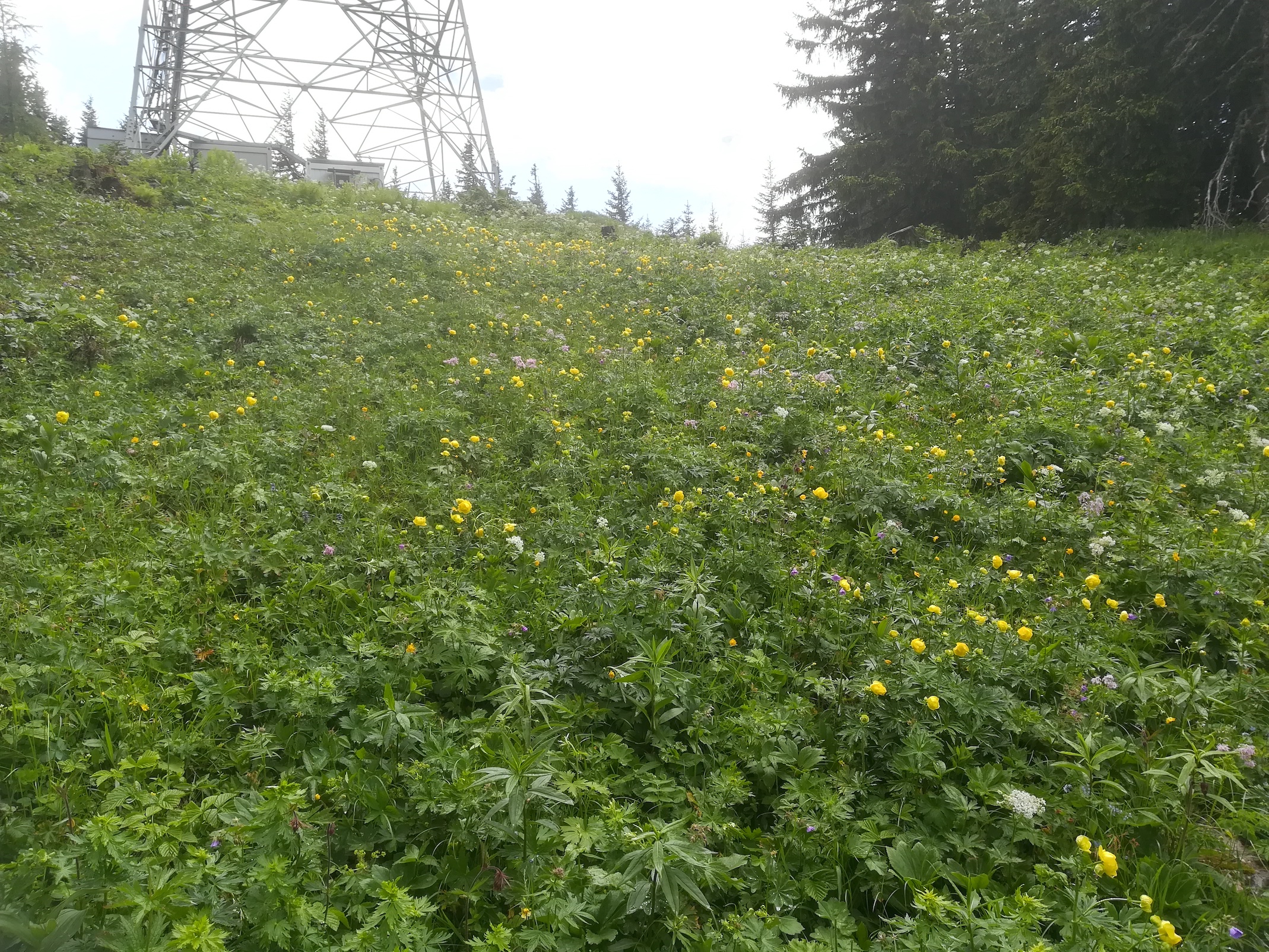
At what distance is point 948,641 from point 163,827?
303 cm

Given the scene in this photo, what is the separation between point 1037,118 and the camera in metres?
13.4

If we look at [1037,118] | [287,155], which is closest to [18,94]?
[287,155]

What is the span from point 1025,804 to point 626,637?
1612 millimetres

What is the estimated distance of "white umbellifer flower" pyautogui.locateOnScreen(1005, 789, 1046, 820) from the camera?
221 centimetres

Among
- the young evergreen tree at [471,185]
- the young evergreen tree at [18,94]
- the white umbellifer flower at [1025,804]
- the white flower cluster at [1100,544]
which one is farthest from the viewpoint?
the young evergreen tree at [18,94]

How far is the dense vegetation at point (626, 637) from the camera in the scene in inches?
79.3

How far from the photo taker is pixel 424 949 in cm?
185

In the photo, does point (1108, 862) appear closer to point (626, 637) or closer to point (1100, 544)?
point (626, 637)

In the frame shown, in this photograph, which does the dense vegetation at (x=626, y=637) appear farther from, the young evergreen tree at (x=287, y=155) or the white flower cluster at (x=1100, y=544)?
the young evergreen tree at (x=287, y=155)

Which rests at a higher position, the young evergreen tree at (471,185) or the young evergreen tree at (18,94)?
the young evergreen tree at (18,94)

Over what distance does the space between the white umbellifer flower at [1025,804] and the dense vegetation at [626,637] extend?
0.02 metres

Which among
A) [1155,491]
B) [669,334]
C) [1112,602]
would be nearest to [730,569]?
[1112,602]

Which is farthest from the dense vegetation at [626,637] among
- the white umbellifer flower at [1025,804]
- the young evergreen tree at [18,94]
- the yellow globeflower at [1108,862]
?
the young evergreen tree at [18,94]

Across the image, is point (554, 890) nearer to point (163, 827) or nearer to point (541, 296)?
point (163, 827)
